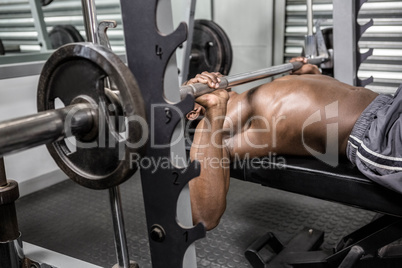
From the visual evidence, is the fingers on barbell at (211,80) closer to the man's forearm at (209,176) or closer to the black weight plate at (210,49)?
the man's forearm at (209,176)

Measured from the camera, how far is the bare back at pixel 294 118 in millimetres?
1232

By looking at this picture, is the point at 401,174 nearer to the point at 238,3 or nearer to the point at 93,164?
the point at 93,164

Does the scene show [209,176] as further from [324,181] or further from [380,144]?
[380,144]

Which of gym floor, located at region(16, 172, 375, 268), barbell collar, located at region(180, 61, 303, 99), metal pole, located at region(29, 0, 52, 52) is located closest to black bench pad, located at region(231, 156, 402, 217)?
barbell collar, located at region(180, 61, 303, 99)

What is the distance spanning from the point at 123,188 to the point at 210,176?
1.24 meters

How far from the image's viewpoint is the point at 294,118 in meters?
1.27

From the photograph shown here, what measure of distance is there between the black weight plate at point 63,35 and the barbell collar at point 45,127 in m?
2.21

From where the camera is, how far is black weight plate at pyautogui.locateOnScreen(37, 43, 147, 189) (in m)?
0.58

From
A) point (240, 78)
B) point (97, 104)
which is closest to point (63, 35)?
point (240, 78)

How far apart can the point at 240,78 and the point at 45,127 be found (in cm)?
78

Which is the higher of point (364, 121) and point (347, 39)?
point (347, 39)

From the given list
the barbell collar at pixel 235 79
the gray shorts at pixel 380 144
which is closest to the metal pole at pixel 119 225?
the barbell collar at pixel 235 79

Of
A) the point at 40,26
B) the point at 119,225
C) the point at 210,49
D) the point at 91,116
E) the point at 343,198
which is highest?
the point at 40,26

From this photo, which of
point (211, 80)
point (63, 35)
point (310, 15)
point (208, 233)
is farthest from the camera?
point (63, 35)
